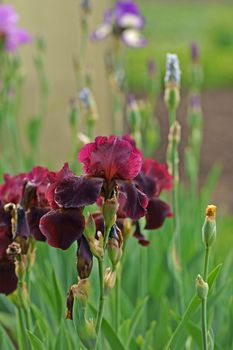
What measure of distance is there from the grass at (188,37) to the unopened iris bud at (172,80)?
15.1ft

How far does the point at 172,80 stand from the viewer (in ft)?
5.37

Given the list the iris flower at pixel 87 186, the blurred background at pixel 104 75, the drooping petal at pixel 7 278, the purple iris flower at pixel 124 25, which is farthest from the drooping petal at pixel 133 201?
the purple iris flower at pixel 124 25

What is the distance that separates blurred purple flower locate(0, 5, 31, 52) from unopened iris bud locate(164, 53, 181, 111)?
1.14m

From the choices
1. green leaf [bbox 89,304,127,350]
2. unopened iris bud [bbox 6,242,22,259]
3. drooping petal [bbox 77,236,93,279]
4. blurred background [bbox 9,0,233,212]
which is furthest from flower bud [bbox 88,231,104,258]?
blurred background [bbox 9,0,233,212]

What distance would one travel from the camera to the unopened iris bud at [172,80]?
1.57 metres

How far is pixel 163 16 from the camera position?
10.9 metres

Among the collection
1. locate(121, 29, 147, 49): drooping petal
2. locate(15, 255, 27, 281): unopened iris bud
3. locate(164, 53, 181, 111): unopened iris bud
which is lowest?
locate(15, 255, 27, 281): unopened iris bud

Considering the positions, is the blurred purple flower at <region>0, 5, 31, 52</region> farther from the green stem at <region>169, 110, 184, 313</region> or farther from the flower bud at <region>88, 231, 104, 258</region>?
the flower bud at <region>88, 231, 104, 258</region>

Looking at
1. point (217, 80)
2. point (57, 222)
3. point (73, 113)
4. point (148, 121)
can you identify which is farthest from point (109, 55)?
point (217, 80)

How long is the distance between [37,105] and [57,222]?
9.15 ft

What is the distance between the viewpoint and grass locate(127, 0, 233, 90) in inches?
285

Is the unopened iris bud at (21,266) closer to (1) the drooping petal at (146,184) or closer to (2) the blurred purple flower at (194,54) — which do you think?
(1) the drooping petal at (146,184)

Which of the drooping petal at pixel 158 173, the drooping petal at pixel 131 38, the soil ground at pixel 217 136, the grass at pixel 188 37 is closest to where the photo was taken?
the drooping petal at pixel 158 173

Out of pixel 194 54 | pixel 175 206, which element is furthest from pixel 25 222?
pixel 194 54
